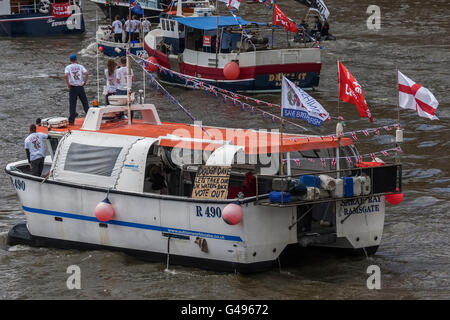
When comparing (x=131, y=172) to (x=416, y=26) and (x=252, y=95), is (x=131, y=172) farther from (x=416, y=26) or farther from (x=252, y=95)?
(x=416, y=26)

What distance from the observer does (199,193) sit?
14.3 meters

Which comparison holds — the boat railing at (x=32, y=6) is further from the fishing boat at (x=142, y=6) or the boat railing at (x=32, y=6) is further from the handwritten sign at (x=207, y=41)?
the handwritten sign at (x=207, y=41)

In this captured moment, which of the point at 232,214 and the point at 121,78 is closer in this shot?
the point at 232,214

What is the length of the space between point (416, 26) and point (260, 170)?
92.6 ft

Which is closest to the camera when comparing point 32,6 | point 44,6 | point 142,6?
point 44,6

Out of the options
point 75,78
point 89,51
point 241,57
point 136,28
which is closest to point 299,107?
point 75,78

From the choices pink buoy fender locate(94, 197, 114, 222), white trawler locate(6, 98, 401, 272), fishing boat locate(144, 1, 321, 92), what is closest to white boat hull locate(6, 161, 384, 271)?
white trawler locate(6, 98, 401, 272)

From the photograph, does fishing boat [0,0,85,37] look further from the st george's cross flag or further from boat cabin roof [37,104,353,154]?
the st george's cross flag

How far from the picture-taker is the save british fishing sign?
1391 cm

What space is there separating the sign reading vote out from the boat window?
161 centimetres

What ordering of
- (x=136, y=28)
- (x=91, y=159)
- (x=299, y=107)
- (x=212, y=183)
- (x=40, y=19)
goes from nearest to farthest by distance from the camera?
(x=299, y=107) → (x=212, y=183) → (x=91, y=159) → (x=136, y=28) → (x=40, y=19)

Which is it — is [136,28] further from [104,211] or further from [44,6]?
[104,211]

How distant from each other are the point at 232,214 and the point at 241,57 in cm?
1663

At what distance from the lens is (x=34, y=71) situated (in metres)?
34.1
